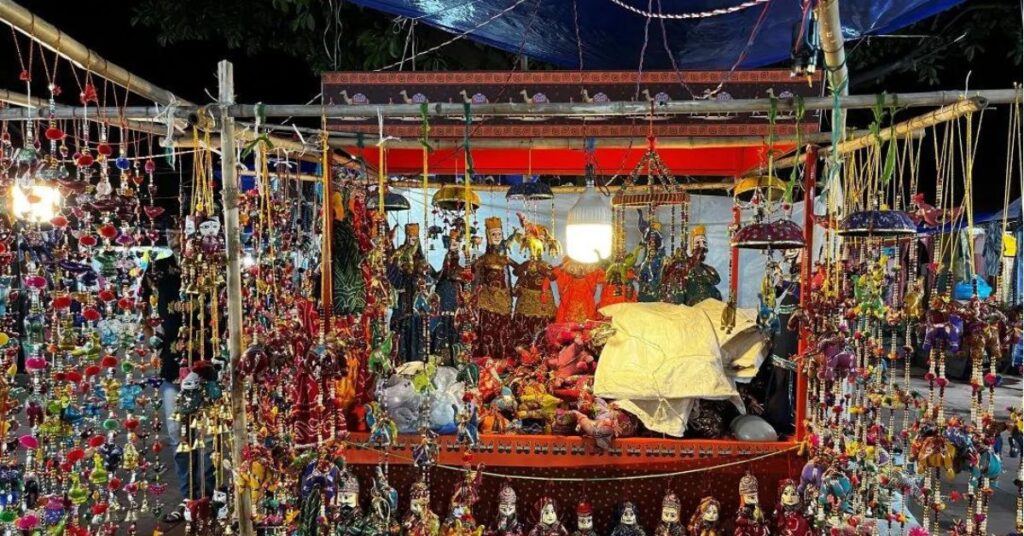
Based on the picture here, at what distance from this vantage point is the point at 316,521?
2.80m

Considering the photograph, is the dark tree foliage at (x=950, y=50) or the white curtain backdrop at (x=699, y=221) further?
the white curtain backdrop at (x=699, y=221)

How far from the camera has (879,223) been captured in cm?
242

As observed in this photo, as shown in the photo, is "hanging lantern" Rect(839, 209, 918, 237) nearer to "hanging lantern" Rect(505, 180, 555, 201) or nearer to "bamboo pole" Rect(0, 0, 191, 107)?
"bamboo pole" Rect(0, 0, 191, 107)

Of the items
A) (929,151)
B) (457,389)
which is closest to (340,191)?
(457,389)

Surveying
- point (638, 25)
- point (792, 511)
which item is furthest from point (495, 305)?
point (792, 511)

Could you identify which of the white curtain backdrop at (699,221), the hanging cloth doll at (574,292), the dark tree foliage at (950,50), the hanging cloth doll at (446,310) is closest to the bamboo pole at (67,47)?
the hanging cloth doll at (446,310)

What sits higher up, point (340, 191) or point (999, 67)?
point (999, 67)

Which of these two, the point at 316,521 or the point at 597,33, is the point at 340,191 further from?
the point at 316,521

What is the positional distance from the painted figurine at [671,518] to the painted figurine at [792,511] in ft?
1.51

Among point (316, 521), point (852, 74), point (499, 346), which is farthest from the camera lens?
point (852, 74)

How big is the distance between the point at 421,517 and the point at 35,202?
191 cm

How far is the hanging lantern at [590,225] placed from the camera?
12.3 feet

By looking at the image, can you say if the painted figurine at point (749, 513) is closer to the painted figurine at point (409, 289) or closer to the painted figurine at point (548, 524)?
the painted figurine at point (548, 524)

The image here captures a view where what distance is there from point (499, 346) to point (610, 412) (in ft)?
5.54
